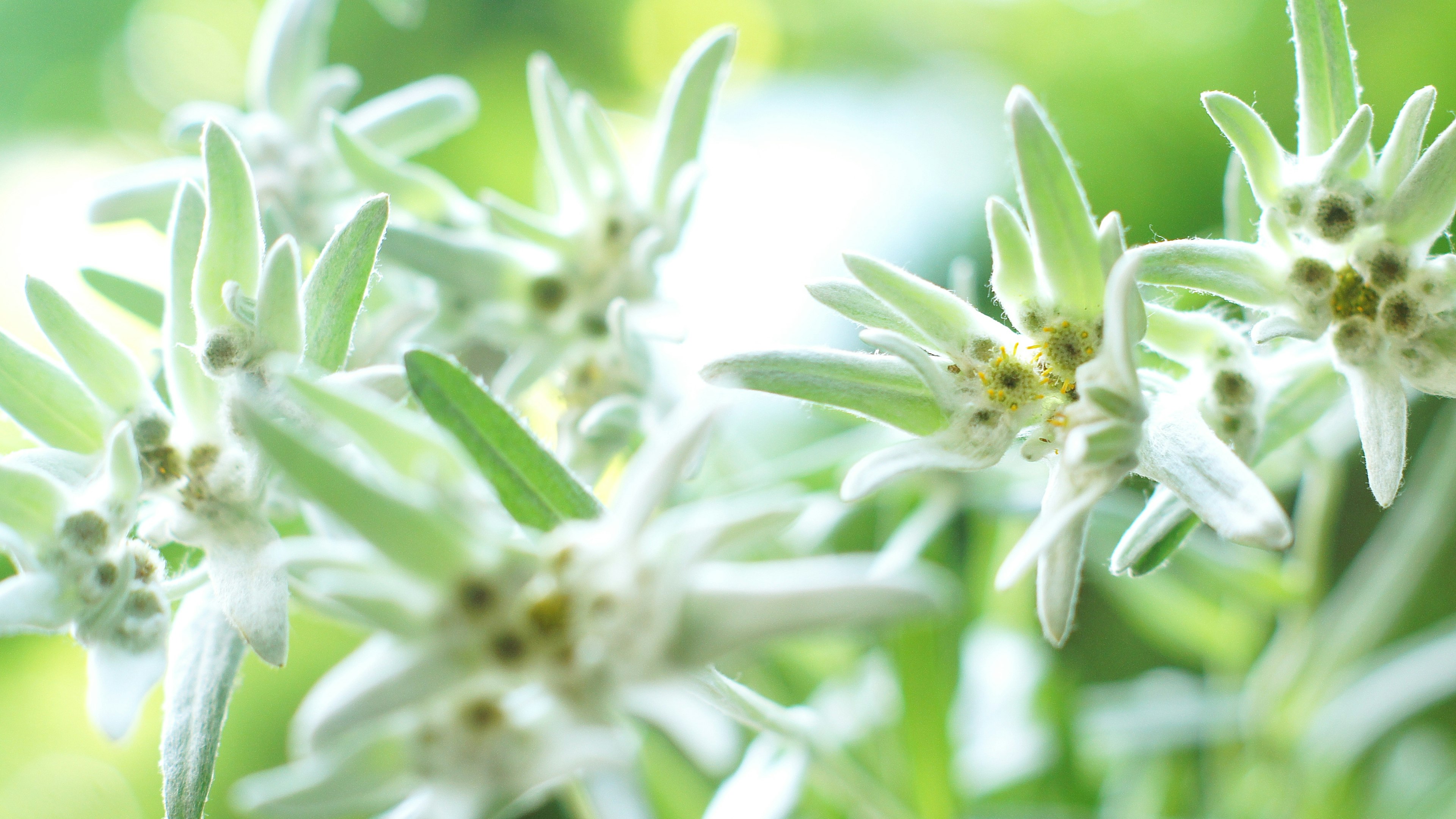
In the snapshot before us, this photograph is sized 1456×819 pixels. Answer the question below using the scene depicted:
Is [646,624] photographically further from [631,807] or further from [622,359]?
[622,359]

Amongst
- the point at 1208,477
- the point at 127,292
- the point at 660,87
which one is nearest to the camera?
the point at 1208,477

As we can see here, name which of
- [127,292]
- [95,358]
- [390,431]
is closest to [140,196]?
[127,292]

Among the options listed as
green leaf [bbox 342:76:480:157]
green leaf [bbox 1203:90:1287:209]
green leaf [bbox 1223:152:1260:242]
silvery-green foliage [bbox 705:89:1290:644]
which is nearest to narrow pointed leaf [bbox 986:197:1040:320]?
silvery-green foliage [bbox 705:89:1290:644]

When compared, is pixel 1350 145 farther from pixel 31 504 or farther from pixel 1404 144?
pixel 31 504

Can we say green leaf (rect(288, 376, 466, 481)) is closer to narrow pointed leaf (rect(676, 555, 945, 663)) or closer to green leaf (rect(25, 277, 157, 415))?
narrow pointed leaf (rect(676, 555, 945, 663))

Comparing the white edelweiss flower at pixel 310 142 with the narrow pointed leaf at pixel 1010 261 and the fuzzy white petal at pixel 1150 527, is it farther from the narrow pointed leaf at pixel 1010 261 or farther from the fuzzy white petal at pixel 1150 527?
the fuzzy white petal at pixel 1150 527

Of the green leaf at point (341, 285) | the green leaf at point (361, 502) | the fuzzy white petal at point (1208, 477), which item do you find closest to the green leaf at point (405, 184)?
the green leaf at point (341, 285)

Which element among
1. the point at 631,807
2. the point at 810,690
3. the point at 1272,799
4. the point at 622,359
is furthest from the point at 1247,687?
the point at 631,807
